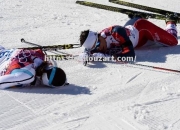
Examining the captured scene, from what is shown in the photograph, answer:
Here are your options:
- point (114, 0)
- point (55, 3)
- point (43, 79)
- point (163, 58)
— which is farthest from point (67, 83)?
point (55, 3)

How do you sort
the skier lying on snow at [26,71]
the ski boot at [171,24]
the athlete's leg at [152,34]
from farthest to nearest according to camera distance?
the ski boot at [171,24] < the athlete's leg at [152,34] < the skier lying on snow at [26,71]

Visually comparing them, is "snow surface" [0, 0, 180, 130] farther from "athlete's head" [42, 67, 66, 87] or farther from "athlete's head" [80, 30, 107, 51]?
"athlete's head" [80, 30, 107, 51]

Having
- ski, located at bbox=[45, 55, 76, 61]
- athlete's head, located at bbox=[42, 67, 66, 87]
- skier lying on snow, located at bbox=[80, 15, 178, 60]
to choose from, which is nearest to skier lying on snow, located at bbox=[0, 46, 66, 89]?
athlete's head, located at bbox=[42, 67, 66, 87]

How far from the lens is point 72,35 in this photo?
4.68 m

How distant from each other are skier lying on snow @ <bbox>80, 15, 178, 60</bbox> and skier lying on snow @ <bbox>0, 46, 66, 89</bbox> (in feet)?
2.15

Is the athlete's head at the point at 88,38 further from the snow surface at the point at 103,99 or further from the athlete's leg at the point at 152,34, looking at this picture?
the athlete's leg at the point at 152,34

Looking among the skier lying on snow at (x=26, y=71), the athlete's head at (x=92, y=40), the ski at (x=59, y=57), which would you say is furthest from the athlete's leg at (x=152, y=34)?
the skier lying on snow at (x=26, y=71)

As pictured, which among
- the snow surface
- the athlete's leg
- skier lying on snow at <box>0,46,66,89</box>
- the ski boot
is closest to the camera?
the snow surface

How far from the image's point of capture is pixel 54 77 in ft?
9.33

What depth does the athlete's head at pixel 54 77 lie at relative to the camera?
111 inches

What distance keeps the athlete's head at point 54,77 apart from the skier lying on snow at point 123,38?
0.68m

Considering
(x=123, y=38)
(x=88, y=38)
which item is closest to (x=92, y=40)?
(x=88, y=38)

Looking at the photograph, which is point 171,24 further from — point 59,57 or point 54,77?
point 54,77

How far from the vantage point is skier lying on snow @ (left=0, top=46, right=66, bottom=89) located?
283 centimetres
